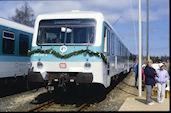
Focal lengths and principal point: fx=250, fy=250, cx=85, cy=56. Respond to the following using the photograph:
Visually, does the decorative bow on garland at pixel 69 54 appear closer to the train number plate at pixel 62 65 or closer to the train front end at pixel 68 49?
the train front end at pixel 68 49

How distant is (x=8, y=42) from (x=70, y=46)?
4022mm

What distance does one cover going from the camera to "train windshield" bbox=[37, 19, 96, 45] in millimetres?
9102

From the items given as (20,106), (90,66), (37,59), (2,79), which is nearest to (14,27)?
(2,79)

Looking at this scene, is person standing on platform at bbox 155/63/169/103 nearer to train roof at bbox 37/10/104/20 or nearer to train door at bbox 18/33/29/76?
train roof at bbox 37/10/104/20

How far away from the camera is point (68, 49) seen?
9023 millimetres

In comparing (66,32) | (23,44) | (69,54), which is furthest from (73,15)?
(23,44)

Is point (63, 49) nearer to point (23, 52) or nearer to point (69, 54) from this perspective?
point (69, 54)

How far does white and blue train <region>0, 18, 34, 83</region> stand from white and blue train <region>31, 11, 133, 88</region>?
8.01 feet

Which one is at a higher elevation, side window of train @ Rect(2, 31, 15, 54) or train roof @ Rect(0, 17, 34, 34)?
train roof @ Rect(0, 17, 34, 34)

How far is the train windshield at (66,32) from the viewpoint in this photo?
9.10 metres

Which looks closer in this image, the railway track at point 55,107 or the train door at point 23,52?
the railway track at point 55,107

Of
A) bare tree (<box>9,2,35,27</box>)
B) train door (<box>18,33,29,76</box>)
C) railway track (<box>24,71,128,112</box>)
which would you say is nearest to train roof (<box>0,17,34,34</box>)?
train door (<box>18,33,29,76</box>)

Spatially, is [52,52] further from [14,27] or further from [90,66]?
[14,27]

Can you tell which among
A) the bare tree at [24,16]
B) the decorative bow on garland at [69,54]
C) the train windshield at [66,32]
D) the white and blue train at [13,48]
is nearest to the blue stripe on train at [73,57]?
the decorative bow on garland at [69,54]
